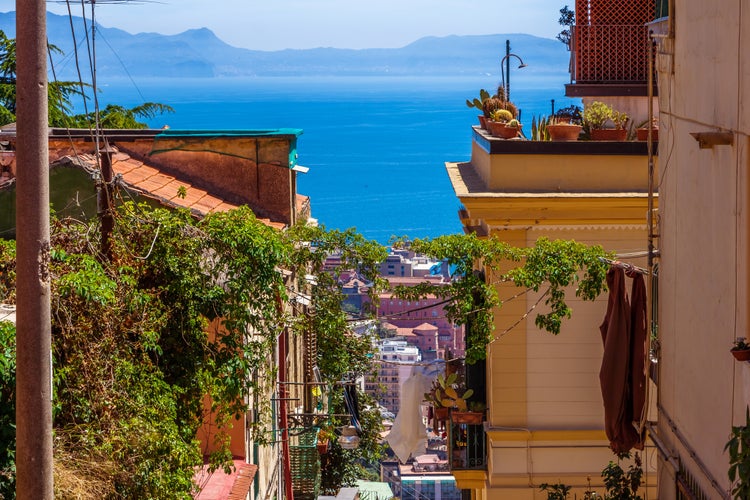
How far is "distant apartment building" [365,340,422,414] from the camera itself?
640 inches

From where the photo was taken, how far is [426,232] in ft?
509

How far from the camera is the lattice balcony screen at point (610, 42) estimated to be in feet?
61.2

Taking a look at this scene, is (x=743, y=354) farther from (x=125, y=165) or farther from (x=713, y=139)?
(x=125, y=165)

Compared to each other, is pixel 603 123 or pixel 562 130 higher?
pixel 603 123

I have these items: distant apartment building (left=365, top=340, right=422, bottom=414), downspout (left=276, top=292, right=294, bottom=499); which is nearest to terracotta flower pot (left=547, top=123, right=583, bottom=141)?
distant apartment building (left=365, top=340, right=422, bottom=414)

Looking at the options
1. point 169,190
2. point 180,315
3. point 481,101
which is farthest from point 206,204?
point 180,315

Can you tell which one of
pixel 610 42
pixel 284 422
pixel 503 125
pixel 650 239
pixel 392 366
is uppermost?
pixel 610 42

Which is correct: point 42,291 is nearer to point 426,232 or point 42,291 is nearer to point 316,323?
point 316,323

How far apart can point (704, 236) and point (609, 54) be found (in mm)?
9846

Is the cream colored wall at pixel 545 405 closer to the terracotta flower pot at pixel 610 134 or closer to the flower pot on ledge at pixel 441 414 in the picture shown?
the flower pot on ledge at pixel 441 414


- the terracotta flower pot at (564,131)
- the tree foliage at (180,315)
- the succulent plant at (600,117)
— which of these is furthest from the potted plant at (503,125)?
the tree foliage at (180,315)

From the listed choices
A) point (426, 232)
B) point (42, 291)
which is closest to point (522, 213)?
point (42, 291)

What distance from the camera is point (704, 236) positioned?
9797mm

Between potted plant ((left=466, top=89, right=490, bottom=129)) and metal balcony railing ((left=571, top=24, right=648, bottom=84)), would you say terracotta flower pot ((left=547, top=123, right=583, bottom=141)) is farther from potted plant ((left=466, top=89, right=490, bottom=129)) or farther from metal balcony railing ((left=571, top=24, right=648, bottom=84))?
metal balcony railing ((left=571, top=24, right=648, bottom=84))
